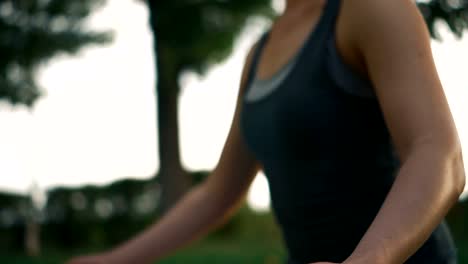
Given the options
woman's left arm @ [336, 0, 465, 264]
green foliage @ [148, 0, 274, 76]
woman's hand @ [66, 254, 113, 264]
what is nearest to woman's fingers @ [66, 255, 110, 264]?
woman's hand @ [66, 254, 113, 264]

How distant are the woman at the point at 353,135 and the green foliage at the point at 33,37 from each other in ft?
46.2

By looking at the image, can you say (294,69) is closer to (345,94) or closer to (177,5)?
(345,94)

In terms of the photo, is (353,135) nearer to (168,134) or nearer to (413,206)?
(413,206)

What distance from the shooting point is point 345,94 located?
146 centimetres

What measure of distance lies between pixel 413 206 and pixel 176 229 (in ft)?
2.80

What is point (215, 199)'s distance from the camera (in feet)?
6.34

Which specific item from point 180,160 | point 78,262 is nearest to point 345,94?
point 78,262

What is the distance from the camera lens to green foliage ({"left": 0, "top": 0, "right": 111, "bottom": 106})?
15180mm

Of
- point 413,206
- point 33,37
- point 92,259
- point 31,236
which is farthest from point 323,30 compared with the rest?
point 31,236

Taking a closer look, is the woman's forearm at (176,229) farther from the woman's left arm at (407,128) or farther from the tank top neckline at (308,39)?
the woman's left arm at (407,128)

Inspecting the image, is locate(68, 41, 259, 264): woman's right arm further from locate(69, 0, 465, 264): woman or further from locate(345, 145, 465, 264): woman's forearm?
locate(345, 145, 465, 264): woman's forearm

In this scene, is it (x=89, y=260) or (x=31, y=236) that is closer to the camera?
(x=89, y=260)

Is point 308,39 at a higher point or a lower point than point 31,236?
higher

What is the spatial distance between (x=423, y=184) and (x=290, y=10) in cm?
71
